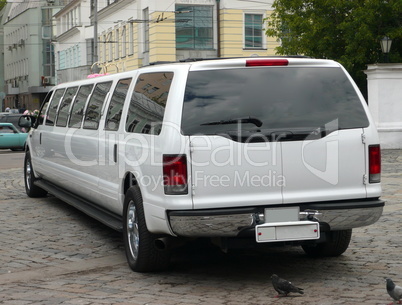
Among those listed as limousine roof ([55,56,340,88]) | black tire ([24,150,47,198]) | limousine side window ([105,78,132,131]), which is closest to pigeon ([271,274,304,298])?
limousine roof ([55,56,340,88])

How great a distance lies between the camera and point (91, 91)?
9992mm

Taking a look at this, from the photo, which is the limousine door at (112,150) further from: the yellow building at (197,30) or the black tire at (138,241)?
the yellow building at (197,30)

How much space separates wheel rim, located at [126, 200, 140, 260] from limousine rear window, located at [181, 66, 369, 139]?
125 centimetres

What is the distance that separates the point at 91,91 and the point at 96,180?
1.25 m

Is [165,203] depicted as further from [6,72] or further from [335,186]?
[6,72]

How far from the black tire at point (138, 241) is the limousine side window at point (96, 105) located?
1.71 metres

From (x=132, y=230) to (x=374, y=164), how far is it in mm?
2262

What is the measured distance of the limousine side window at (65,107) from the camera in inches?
443

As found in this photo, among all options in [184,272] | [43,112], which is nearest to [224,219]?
[184,272]

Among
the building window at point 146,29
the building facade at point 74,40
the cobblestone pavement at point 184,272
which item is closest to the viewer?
the cobblestone pavement at point 184,272

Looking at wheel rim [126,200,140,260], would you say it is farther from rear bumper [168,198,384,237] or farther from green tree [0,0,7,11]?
green tree [0,0,7,11]

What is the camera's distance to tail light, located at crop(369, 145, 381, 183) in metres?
7.21

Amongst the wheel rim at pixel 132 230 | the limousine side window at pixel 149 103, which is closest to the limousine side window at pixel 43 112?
the limousine side window at pixel 149 103

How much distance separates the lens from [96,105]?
9555mm
